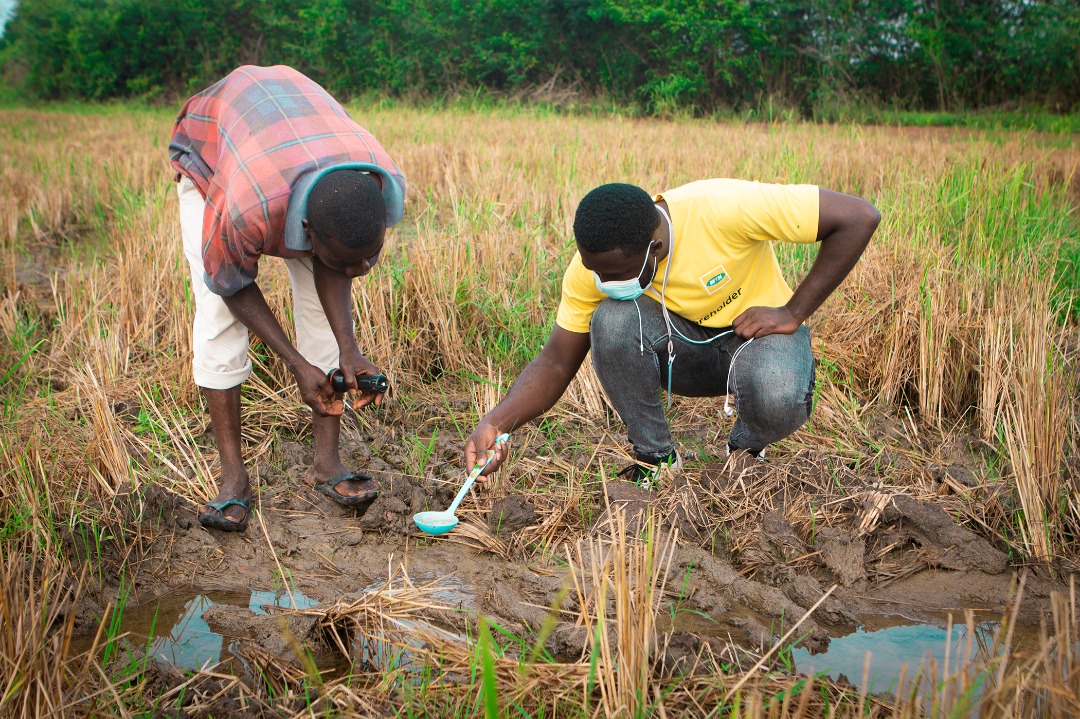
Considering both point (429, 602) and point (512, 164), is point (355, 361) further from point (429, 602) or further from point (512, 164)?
point (512, 164)

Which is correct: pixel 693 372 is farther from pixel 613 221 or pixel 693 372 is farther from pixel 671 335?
pixel 613 221

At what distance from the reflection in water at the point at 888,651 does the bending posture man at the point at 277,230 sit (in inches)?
66.5

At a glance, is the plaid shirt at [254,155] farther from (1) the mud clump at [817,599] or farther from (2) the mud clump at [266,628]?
(1) the mud clump at [817,599]

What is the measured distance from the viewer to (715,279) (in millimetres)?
2902

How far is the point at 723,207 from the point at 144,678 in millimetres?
2216

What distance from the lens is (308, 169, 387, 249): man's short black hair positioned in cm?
245

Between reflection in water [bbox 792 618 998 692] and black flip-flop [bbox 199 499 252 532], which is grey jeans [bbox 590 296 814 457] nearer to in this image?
reflection in water [bbox 792 618 998 692]

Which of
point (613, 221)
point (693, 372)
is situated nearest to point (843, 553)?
point (693, 372)

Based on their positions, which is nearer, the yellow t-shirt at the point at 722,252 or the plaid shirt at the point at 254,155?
the plaid shirt at the point at 254,155

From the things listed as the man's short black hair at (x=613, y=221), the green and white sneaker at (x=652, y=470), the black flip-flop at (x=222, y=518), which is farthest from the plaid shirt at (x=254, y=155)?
the green and white sneaker at (x=652, y=470)

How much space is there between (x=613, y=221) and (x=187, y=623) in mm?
1797

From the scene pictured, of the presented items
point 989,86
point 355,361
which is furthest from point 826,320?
point 989,86

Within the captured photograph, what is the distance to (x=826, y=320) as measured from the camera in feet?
13.2

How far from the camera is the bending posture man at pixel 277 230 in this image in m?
2.53
